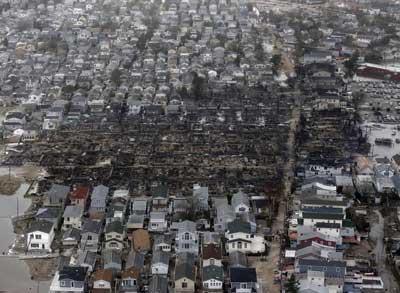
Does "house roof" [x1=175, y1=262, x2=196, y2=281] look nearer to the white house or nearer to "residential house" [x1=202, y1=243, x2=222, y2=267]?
"residential house" [x1=202, y1=243, x2=222, y2=267]

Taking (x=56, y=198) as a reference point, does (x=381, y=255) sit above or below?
above

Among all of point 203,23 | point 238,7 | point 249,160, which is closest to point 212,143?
point 249,160

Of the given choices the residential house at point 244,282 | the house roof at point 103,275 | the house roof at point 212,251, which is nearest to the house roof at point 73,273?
the house roof at point 103,275

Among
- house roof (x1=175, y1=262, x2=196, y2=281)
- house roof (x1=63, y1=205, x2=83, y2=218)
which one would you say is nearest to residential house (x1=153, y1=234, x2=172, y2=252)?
house roof (x1=175, y1=262, x2=196, y2=281)

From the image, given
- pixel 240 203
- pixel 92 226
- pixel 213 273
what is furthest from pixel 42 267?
pixel 240 203

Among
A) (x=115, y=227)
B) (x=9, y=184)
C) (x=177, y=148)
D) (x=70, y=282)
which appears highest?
(x=70, y=282)

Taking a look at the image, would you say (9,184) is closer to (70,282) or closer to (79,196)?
(79,196)

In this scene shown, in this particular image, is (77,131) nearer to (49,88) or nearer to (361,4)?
(49,88)

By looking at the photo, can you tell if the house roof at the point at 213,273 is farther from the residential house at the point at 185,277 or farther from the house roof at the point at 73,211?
the house roof at the point at 73,211
